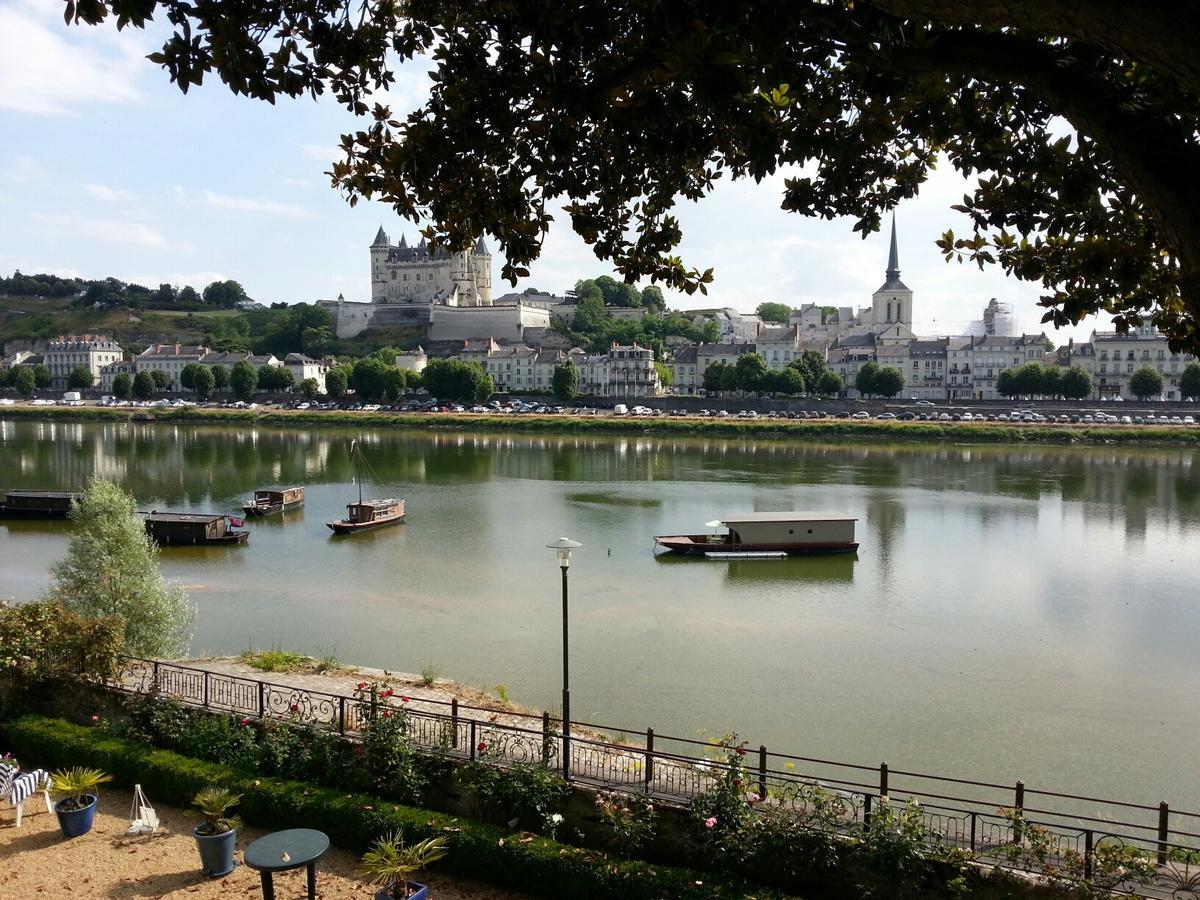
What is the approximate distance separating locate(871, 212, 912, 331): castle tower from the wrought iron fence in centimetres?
9305

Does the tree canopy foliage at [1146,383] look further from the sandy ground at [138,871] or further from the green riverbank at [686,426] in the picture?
the sandy ground at [138,871]

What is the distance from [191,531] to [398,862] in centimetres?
2000

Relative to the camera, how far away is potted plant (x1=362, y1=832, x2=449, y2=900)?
6461 millimetres

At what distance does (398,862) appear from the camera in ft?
22.5

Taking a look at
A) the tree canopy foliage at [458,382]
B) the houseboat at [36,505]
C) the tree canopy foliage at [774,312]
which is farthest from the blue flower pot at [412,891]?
the tree canopy foliage at [774,312]

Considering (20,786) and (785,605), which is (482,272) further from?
(20,786)

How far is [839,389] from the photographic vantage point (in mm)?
74062

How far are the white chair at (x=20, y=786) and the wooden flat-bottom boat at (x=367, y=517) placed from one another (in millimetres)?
17564

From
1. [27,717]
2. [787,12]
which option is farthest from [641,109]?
[27,717]

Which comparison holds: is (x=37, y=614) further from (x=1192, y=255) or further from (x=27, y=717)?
(x=1192, y=255)

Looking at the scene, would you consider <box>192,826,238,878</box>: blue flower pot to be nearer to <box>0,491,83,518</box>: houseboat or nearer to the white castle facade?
<box>0,491,83,518</box>: houseboat

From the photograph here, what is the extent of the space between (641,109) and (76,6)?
2266 millimetres

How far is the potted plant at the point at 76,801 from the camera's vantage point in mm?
7641

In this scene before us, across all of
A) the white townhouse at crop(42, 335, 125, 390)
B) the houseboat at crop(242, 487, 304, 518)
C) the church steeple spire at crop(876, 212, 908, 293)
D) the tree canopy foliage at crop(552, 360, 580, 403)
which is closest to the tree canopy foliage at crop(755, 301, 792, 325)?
the church steeple spire at crop(876, 212, 908, 293)
